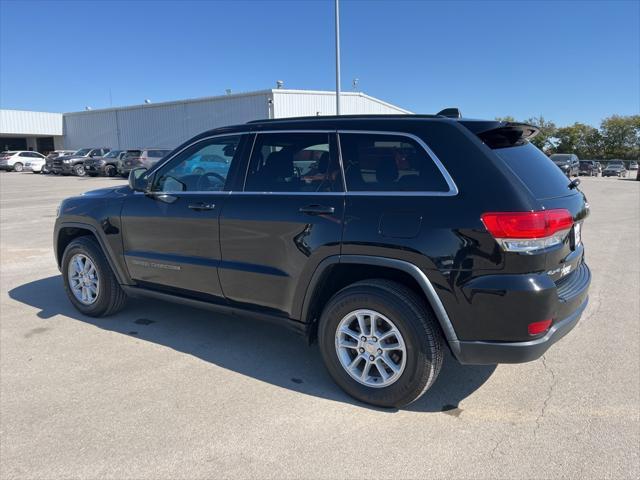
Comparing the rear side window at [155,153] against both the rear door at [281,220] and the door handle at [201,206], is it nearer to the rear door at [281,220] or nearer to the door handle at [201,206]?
the door handle at [201,206]

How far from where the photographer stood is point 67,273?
482 centimetres

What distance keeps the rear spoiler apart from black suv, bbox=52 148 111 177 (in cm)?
3355

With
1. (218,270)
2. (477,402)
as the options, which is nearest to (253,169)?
(218,270)

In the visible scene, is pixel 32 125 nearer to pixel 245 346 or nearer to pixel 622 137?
pixel 245 346

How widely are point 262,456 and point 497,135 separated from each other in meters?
2.37

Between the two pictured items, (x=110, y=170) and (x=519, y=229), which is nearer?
(x=519, y=229)

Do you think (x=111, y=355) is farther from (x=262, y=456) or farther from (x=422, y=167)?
(x=422, y=167)

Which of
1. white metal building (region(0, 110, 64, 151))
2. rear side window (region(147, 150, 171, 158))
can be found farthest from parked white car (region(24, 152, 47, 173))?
rear side window (region(147, 150, 171, 158))

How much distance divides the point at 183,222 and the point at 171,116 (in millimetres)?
37445

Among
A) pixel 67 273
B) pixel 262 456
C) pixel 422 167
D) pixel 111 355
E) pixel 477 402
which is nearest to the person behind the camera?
pixel 262 456

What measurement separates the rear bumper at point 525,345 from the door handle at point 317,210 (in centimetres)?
112

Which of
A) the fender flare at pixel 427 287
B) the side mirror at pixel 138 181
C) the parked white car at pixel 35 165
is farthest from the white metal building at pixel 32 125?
the fender flare at pixel 427 287

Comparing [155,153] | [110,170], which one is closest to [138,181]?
[155,153]

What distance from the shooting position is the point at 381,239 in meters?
2.91
